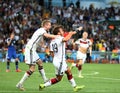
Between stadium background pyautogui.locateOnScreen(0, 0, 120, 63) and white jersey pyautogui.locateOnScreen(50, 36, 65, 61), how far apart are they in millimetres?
25748

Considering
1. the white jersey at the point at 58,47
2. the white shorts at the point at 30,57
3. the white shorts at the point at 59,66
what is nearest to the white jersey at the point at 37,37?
the white shorts at the point at 30,57

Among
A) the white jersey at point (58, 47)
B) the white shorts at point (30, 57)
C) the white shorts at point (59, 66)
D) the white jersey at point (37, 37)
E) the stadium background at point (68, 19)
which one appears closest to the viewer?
the white jersey at point (58, 47)

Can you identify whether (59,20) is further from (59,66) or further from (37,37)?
(59,66)

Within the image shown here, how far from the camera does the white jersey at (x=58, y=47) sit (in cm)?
1569

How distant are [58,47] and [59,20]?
31.0 m

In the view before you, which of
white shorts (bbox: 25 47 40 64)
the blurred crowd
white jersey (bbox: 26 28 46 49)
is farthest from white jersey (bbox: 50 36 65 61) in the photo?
the blurred crowd

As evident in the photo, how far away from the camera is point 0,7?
44062mm

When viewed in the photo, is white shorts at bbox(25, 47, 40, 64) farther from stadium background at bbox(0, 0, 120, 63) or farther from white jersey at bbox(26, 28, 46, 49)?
stadium background at bbox(0, 0, 120, 63)

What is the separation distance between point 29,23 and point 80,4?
9875mm

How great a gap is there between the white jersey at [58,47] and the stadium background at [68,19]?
2575 centimetres

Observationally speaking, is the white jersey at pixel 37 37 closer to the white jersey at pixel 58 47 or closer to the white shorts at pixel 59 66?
the white jersey at pixel 58 47

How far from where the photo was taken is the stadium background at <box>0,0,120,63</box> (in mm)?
43000

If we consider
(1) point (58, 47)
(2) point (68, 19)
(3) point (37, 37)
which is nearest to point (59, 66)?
(1) point (58, 47)

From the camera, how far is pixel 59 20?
153 feet
